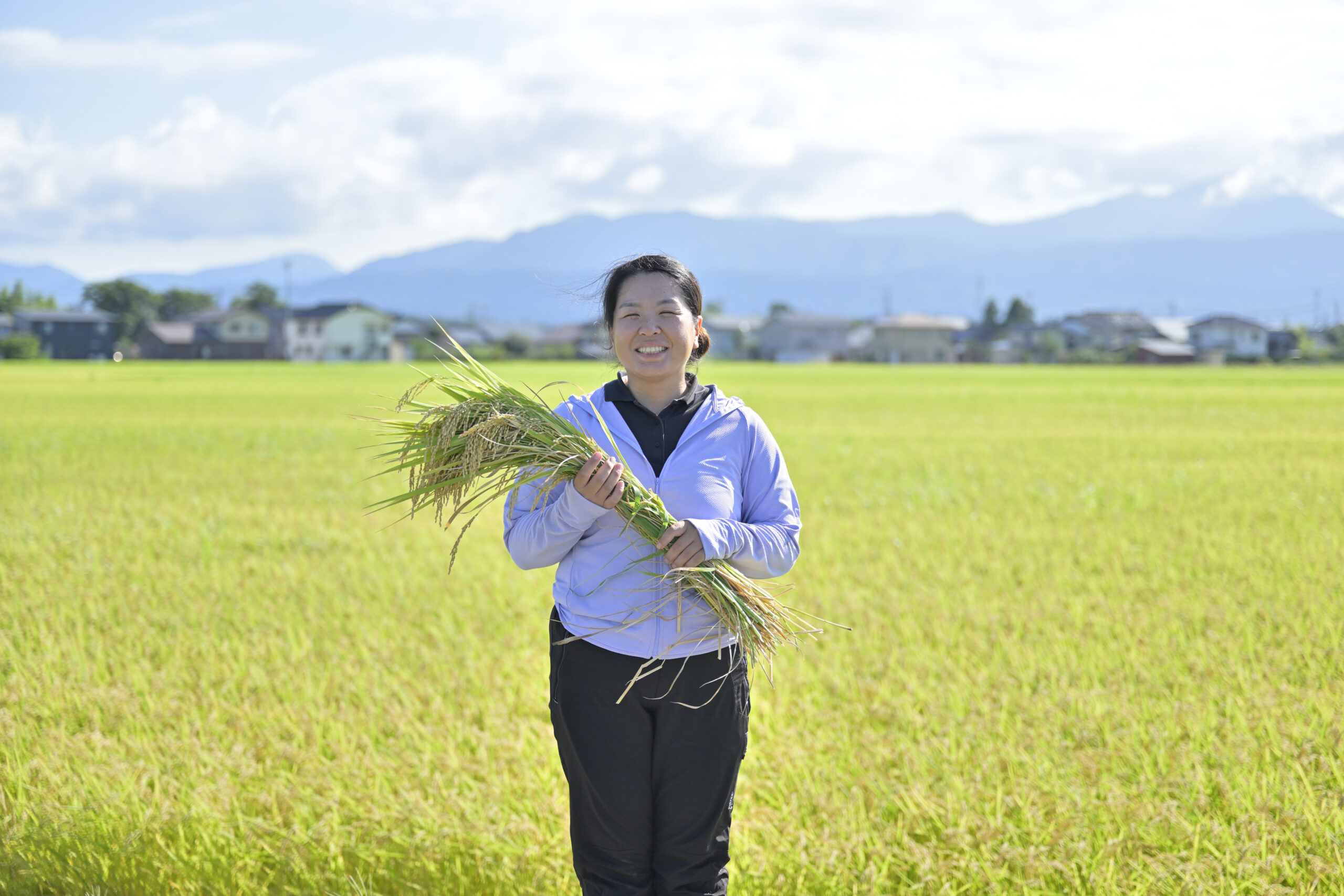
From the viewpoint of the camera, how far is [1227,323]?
102m

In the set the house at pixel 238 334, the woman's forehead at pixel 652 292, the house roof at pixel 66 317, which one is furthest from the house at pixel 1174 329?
the woman's forehead at pixel 652 292

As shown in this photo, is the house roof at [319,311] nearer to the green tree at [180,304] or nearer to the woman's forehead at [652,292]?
the green tree at [180,304]

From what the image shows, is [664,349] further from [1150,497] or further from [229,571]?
[1150,497]

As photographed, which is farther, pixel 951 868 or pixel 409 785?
pixel 409 785

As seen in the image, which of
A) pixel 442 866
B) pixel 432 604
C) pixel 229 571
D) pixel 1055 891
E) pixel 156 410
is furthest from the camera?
pixel 156 410

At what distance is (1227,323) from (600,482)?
376ft

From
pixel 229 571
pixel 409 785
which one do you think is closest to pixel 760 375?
pixel 229 571

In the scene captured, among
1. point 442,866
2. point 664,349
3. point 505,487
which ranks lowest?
point 442,866

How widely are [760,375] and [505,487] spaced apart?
53044 millimetres

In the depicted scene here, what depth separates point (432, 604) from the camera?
6871mm

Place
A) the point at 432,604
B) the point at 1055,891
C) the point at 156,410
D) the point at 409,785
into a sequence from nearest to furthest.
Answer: the point at 1055,891 → the point at 409,785 → the point at 432,604 → the point at 156,410

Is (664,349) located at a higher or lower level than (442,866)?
higher

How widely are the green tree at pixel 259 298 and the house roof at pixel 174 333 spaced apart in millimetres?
7777

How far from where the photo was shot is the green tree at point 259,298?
95.6 m
